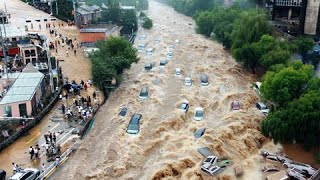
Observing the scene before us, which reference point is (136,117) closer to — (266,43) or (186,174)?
(186,174)

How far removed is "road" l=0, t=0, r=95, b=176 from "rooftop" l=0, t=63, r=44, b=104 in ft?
9.89

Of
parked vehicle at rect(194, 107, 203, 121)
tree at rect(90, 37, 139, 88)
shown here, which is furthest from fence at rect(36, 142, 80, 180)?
tree at rect(90, 37, 139, 88)

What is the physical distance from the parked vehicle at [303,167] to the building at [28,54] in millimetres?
36305

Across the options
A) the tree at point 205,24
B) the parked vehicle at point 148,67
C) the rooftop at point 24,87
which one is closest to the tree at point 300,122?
the rooftop at point 24,87

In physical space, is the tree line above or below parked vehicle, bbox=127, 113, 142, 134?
above

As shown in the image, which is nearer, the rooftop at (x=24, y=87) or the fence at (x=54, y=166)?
the fence at (x=54, y=166)

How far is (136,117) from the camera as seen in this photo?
40969 millimetres

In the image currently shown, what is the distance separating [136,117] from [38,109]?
10.3 m

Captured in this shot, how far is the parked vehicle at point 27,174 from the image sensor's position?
99.6ft

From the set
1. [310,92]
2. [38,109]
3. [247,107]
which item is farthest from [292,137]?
[38,109]

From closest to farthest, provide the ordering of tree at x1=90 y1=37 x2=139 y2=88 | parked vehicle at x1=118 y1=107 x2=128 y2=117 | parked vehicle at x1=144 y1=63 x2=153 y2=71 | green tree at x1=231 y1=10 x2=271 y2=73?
parked vehicle at x1=118 y1=107 x2=128 y2=117 < tree at x1=90 y1=37 x2=139 y2=88 < parked vehicle at x1=144 y1=63 x2=153 y2=71 < green tree at x1=231 y1=10 x2=271 y2=73

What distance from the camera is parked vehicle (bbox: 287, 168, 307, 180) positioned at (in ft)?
103

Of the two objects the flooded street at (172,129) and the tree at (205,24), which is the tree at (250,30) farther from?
the tree at (205,24)

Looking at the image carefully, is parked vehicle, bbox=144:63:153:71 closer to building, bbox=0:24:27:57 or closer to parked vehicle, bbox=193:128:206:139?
building, bbox=0:24:27:57
